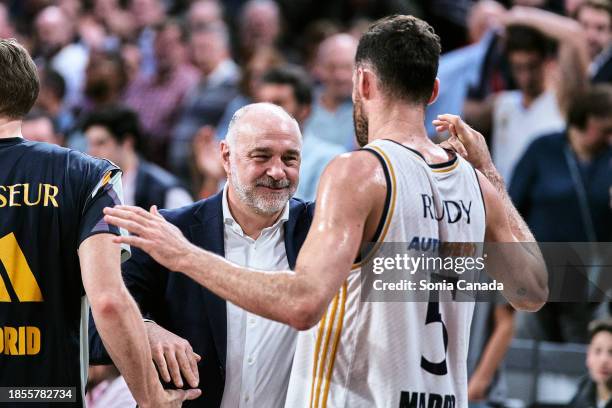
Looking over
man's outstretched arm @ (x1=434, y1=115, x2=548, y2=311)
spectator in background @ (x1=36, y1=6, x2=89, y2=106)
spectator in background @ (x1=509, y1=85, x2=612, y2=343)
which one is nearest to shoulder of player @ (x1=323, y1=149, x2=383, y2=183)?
man's outstretched arm @ (x1=434, y1=115, x2=548, y2=311)

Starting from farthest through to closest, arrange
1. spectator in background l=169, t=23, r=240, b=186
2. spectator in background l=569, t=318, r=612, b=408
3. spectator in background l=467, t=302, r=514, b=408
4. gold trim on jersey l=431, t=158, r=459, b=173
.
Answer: spectator in background l=169, t=23, r=240, b=186, spectator in background l=467, t=302, r=514, b=408, spectator in background l=569, t=318, r=612, b=408, gold trim on jersey l=431, t=158, r=459, b=173

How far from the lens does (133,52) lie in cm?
1214

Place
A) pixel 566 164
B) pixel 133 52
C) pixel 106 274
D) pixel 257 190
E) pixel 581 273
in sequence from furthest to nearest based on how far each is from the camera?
pixel 133 52
pixel 566 164
pixel 581 273
pixel 257 190
pixel 106 274

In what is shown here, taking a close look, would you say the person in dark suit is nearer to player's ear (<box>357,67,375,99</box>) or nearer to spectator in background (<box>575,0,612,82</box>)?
player's ear (<box>357,67,375,99</box>)

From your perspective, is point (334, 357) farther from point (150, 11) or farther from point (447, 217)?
point (150, 11)

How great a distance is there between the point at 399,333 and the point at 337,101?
Answer: 17.0 ft

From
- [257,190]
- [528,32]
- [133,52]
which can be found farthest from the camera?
[133,52]

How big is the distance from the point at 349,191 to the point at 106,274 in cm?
95

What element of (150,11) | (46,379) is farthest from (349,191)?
(150,11)

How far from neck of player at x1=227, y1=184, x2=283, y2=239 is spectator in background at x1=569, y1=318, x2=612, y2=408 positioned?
262cm

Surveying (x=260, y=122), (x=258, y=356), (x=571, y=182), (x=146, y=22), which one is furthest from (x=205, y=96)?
(x=258, y=356)

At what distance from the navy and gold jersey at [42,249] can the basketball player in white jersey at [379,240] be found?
37 cm

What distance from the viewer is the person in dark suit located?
4340 mm

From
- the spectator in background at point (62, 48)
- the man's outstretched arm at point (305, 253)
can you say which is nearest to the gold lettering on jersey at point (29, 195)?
the man's outstretched arm at point (305, 253)
